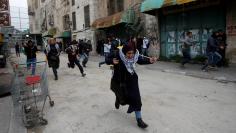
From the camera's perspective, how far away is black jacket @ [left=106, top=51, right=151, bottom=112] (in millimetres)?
5145

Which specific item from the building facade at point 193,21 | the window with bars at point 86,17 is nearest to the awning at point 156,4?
the building facade at point 193,21

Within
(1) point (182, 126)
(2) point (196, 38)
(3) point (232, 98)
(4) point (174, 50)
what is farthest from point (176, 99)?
(4) point (174, 50)

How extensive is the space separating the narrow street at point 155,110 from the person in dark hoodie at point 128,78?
0.38 m

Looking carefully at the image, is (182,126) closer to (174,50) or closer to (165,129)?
(165,129)

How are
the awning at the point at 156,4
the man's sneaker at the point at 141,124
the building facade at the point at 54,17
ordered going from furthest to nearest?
the building facade at the point at 54,17
the awning at the point at 156,4
the man's sneaker at the point at 141,124

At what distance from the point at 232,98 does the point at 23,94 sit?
180 inches

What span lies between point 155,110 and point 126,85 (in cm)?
125

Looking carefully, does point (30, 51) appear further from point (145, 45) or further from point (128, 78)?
point (128, 78)

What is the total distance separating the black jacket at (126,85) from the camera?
5145 millimetres

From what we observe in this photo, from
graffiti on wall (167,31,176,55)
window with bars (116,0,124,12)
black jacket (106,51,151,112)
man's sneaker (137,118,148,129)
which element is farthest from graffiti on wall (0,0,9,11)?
man's sneaker (137,118,148,129)

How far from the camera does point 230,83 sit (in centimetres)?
916

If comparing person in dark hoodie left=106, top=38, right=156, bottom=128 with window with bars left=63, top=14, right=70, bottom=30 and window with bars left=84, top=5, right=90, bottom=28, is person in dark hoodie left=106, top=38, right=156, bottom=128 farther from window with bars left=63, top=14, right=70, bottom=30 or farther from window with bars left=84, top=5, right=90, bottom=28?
window with bars left=63, top=14, right=70, bottom=30

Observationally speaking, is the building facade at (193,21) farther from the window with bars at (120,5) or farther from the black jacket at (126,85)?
the black jacket at (126,85)

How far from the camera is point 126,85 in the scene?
527 centimetres
